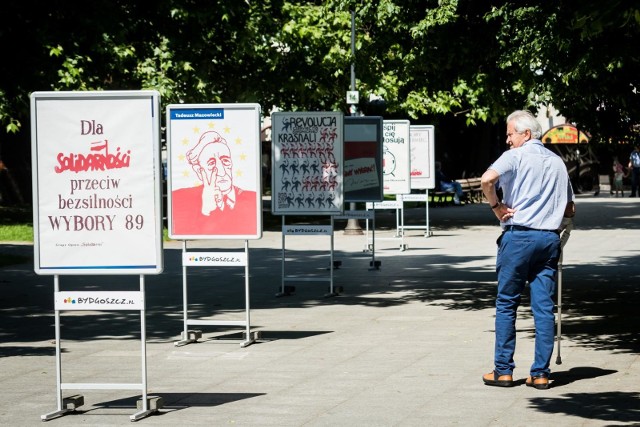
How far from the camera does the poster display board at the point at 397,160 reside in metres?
23.9

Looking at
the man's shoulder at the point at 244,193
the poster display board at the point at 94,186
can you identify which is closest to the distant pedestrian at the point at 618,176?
the man's shoulder at the point at 244,193

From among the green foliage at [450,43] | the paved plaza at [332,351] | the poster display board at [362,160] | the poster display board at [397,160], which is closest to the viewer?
the paved plaza at [332,351]

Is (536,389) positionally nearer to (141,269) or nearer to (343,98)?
(141,269)

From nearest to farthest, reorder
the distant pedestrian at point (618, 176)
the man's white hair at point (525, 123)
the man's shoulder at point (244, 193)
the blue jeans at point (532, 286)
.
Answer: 1. the blue jeans at point (532, 286)
2. the man's white hair at point (525, 123)
3. the man's shoulder at point (244, 193)
4. the distant pedestrian at point (618, 176)

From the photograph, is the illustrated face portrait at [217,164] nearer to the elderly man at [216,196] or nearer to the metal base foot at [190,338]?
the elderly man at [216,196]

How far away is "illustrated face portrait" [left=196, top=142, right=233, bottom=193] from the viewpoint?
40.6 feet

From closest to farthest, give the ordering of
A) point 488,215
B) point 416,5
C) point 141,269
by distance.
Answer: point 141,269, point 416,5, point 488,215

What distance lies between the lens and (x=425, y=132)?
27.6 metres

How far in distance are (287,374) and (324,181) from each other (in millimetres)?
6727

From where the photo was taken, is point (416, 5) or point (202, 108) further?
point (416, 5)

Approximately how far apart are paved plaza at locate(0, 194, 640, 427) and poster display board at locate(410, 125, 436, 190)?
6.93 m

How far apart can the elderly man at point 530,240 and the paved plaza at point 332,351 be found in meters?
0.28

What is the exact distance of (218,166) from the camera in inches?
488

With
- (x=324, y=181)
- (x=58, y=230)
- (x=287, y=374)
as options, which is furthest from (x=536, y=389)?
(x=324, y=181)
